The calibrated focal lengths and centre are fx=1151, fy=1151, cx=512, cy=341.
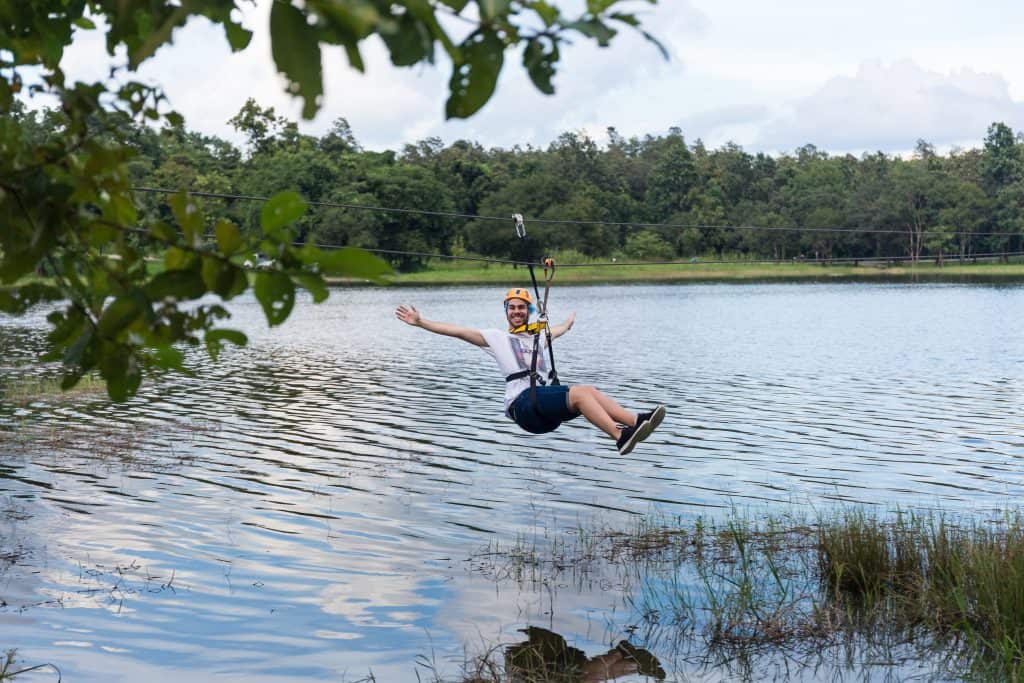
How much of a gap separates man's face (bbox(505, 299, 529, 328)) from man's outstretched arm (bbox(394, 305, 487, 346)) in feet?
1.16

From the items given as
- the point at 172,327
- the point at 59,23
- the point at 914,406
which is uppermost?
the point at 59,23

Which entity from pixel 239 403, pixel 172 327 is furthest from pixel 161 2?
pixel 239 403

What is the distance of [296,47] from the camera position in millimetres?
2264

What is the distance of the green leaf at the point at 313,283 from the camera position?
2.62 meters

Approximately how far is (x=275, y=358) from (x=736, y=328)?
20095 mm

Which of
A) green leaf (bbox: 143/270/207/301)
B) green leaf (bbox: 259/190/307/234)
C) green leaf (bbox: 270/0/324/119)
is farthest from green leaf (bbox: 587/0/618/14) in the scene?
green leaf (bbox: 143/270/207/301)

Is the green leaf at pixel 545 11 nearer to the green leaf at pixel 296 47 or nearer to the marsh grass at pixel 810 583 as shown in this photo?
the green leaf at pixel 296 47

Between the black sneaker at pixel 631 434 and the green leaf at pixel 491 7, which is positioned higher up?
the green leaf at pixel 491 7

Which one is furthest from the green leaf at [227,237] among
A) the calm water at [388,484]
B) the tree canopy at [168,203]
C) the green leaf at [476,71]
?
the calm water at [388,484]

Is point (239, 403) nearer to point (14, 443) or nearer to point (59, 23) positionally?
point (14, 443)

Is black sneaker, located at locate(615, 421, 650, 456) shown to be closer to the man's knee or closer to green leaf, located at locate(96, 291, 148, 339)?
the man's knee

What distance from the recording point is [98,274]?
128 inches

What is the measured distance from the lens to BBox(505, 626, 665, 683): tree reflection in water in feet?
27.4

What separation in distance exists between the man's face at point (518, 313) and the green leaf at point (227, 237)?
8.46 m
